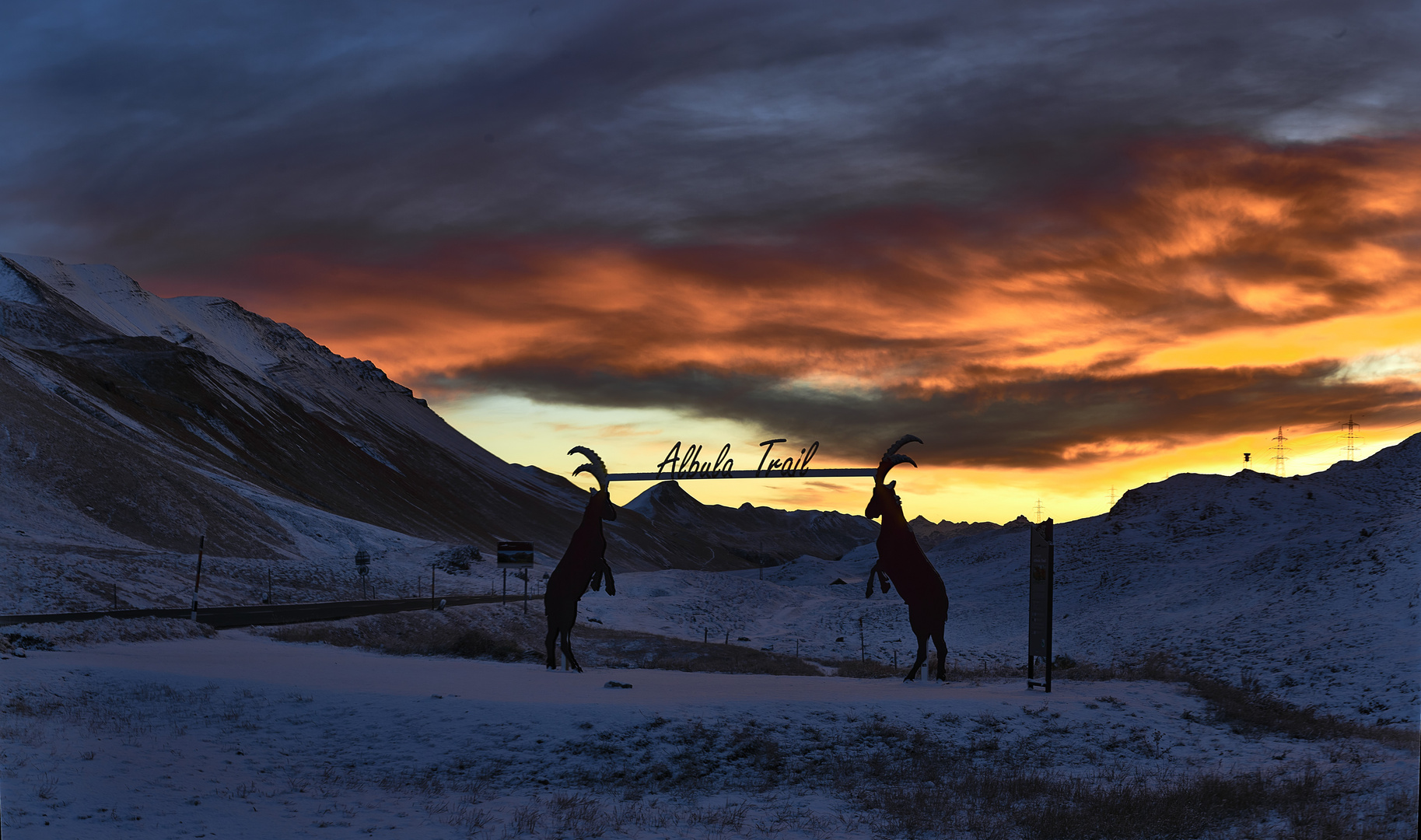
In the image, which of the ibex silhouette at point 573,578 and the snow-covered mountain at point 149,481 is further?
the snow-covered mountain at point 149,481

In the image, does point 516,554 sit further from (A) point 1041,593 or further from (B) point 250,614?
(A) point 1041,593

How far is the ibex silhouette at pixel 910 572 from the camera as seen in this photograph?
27359mm

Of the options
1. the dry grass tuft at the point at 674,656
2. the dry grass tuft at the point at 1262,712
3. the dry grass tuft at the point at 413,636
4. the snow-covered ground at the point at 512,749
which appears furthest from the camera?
the dry grass tuft at the point at 674,656

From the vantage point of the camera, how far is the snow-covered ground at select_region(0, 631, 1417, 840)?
48.0ft

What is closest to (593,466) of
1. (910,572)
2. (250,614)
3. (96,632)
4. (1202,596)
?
(910,572)

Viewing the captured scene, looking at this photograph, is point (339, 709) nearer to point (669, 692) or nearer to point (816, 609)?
point (669, 692)

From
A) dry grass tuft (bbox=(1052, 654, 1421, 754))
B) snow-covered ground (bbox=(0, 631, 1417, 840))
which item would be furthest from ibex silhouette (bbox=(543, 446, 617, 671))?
dry grass tuft (bbox=(1052, 654, 1421, 754))

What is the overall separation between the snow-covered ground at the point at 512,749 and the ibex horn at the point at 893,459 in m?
6.11

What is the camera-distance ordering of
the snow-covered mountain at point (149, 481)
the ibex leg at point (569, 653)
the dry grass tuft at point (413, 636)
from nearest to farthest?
the ibex leg at point (569, 653)
the dry grass tuft at point (413, 636)
the snow-covered mountain at point (149, 481)

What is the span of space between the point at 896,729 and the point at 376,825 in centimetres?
1032

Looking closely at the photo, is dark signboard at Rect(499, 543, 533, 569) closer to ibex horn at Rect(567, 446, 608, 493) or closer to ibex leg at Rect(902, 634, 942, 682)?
ibex horn at Rect(567, 446, 608, 493)

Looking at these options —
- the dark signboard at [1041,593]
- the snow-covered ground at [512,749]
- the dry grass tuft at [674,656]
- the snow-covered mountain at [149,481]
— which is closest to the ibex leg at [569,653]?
the dry grass tuft at [674,656]

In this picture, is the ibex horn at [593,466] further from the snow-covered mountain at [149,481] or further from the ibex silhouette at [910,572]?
the snow-covered mountain at [149,481]

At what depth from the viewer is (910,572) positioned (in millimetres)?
27422
